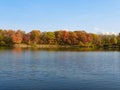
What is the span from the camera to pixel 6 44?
5778 inches

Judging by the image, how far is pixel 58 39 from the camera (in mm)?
150875

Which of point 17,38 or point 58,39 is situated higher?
point 17,38

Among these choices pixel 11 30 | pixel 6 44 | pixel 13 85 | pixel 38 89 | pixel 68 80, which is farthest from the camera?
pixel 11 30

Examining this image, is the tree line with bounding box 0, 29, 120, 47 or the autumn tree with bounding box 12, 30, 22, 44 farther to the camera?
the tree line with bounding box 0, 29, 120, 47

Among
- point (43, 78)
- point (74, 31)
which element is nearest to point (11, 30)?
point (74, 31)

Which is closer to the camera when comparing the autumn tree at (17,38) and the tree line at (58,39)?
the autumn tree at (17,38)

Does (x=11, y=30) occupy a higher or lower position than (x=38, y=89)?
higher

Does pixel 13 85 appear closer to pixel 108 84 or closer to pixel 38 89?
pixel 38 89

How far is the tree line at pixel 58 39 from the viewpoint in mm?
147375

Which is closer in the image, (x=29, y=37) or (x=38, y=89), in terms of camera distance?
(x=38, y=89)

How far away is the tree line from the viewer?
147375 millimetres

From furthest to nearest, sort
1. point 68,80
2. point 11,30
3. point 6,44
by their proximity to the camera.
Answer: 1. point 11,30
2. point 6,44
3. point 68,80

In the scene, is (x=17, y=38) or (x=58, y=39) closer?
(x=17, y=38)

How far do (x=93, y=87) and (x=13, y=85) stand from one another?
24.5ft
